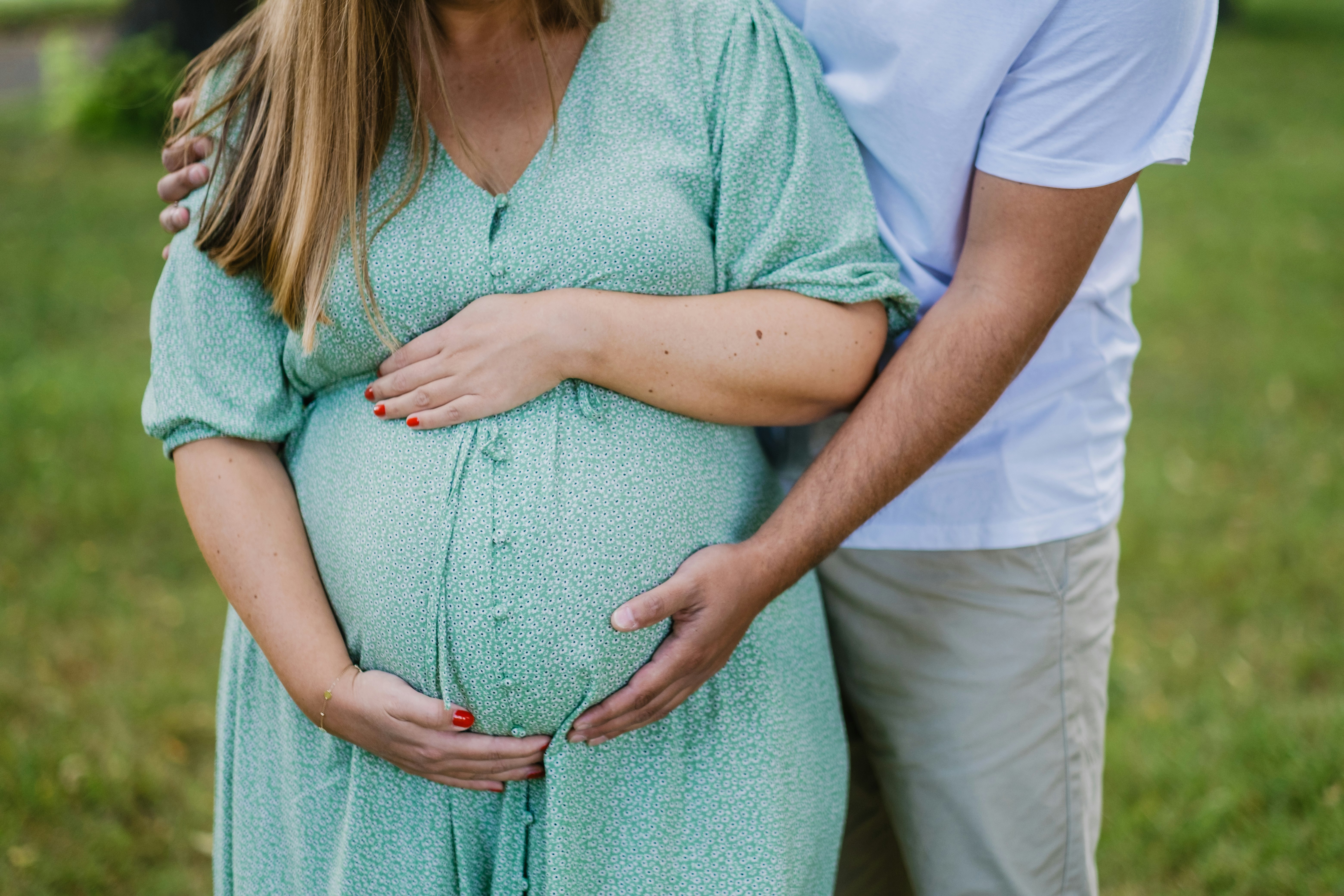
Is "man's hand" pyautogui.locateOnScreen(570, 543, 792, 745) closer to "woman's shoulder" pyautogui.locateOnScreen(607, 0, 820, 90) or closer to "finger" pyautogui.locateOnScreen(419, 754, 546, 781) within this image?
"finger" pyautogui.locateOnScreen(419, 754, 546, 781)

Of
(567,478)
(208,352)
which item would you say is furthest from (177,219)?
(567,478)

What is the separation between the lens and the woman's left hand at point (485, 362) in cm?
155

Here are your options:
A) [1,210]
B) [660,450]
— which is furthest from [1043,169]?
[1,210]

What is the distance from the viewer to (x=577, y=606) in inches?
60.7

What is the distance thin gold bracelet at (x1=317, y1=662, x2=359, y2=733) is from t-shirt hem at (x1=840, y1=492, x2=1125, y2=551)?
838 millimetres

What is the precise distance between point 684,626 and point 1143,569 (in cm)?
305

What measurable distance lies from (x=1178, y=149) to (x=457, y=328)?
1.03m

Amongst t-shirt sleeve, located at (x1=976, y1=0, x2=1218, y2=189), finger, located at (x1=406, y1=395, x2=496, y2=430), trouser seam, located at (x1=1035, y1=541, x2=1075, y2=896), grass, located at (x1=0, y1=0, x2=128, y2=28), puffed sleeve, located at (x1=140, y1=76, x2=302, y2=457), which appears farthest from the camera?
→ grass, located at (x1=0, y1=0, x2=128, y2=28)

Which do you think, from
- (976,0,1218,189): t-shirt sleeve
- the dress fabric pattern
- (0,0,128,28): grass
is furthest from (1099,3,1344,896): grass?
(0,0,128,28): grass

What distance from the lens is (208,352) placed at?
5.50 ft

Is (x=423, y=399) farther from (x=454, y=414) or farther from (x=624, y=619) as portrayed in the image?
(x=624, y=619)

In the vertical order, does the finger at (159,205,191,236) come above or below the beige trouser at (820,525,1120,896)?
above

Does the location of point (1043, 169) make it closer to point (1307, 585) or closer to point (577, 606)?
point (577, 606)

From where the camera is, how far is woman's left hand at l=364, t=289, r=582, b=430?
155 centimetres
